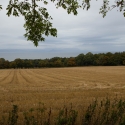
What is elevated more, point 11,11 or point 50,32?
point 11,11

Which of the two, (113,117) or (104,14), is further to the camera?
(104,14)

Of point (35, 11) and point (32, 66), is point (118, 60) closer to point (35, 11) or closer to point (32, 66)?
point (32, 66)

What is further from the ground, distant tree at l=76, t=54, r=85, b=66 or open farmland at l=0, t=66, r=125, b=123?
distant tree at l=76, t=54, r=85, b=66

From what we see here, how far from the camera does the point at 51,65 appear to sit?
125875mm

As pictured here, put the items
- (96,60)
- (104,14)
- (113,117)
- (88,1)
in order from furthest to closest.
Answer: (96,60)
(104,14)
(88,1)
(113,117)

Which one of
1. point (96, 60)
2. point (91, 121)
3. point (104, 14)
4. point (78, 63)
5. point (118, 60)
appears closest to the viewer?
point (91, 121)

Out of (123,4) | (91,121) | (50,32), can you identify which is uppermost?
(123,4)

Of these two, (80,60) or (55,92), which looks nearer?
(55,92)

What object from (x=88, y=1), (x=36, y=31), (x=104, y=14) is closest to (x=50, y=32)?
(x=36, y=31)

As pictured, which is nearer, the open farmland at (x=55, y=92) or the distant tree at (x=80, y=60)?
the open farmland at (x=55, y=92)

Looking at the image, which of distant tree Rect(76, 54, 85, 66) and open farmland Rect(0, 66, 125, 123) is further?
distant tree Rect(76, 54, 85, 66)

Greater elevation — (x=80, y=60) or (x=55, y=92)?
(x=80, y=60)

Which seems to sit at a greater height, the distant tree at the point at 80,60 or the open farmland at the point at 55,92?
the distant tree at the point at 80,60

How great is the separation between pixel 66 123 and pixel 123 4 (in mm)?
5097
